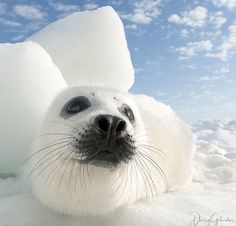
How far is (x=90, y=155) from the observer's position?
292cm

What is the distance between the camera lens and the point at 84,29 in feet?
23.6

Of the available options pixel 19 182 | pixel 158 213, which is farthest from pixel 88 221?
pixel 19 182

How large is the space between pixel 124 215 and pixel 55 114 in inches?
42.4

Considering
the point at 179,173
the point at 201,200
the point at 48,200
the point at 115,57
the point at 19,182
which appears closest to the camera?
the point at 48,200

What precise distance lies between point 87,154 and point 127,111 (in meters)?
0.86

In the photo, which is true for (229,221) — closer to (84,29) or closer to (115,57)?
(115,57)

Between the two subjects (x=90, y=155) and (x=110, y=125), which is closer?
(x=110, y=125)

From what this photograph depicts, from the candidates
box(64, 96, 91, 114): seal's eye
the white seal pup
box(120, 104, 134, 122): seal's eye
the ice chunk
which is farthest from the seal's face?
the ice chunk
